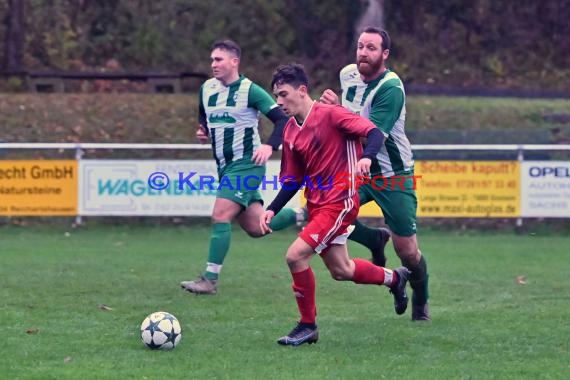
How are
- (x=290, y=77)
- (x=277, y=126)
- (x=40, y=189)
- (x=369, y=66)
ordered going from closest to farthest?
1. (x=290, y=77)
2. (x=369, y=66)
3. (x=277, y=126)
4. (x=40, y=189)

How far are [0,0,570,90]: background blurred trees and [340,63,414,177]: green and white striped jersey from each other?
16780mm

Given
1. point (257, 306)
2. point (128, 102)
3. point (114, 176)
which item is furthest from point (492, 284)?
point (128, 102)

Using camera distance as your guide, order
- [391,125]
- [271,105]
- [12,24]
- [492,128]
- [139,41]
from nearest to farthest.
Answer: [391,125] < [271,105] < [492,128] < [12,24] < [139,41]

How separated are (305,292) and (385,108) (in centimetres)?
134

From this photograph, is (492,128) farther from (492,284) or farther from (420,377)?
(420,377)

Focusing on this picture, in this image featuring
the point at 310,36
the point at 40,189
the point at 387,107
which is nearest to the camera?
the point at 387,107

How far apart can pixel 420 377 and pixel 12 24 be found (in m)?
19.3

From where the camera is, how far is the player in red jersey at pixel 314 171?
21.3ft

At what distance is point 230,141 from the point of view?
29.6 feet

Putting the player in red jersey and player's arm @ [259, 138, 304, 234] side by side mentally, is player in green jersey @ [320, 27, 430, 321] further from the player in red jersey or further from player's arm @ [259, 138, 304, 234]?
player's arm @ [259, 138, 304, 234]

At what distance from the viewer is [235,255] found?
1194cm

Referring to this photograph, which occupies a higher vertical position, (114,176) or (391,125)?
(391,125)

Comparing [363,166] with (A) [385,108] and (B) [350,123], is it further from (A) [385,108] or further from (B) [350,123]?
(A) [385,108]

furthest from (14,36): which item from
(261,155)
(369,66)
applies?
(369,66)
